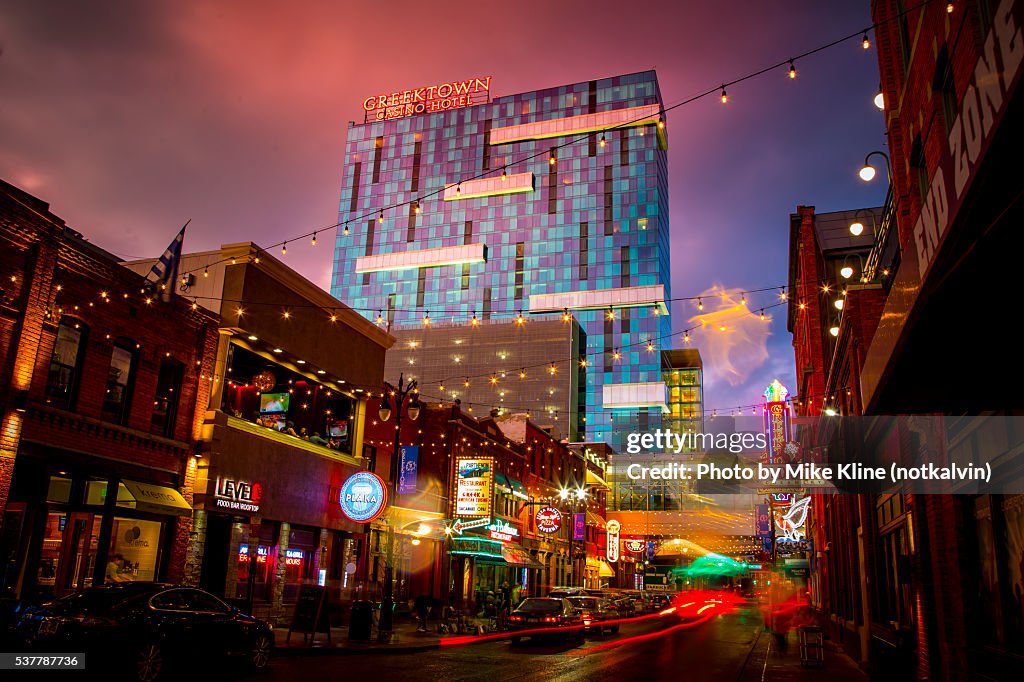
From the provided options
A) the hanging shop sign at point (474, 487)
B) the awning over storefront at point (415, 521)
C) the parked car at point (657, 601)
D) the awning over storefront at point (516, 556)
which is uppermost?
the hanging shop sign at point (474, 487)

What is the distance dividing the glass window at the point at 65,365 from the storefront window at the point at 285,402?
499cm

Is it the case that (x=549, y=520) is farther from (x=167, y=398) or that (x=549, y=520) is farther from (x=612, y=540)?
(x=612, y=540)

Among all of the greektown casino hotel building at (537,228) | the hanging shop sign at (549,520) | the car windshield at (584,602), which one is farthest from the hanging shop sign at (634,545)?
the greektown casino hotel building at (537,228)

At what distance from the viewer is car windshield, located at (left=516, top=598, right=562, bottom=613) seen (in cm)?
2491

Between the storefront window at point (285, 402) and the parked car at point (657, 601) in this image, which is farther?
Result: the parked car at point (657, 601)

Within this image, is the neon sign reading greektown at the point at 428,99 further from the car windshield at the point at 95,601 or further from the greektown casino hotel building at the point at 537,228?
the car windshield at the point at 95,601

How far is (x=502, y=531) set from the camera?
39562 millimetres

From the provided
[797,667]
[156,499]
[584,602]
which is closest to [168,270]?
[156,499]

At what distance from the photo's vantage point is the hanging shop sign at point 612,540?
6688cm

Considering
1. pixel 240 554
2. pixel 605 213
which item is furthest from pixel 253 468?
pixel 605 213

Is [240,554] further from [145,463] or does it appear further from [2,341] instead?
[2,341]

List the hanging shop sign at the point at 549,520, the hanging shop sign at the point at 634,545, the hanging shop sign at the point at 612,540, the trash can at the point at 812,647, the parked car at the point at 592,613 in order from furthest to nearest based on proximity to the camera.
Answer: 1. the hanging shop sign at the point at 634,545
2. the hanging shop sign at the point at 612,540
3. the hanging shop sign at the point at 549,520
4. the parked car at the point at 592,613
5. the trash can at the point at 812,647

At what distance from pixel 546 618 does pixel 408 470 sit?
1039 centimetres

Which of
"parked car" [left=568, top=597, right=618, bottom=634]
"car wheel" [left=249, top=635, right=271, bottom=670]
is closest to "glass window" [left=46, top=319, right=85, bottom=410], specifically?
"car wheel" [left=249, top=635, right=271, bottom=670]
